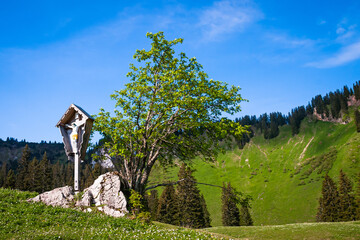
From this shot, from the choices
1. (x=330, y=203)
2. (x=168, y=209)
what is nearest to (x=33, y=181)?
(x=168, y=209)

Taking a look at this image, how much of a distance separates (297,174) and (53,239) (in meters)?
202

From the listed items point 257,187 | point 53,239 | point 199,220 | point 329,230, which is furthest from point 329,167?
point 53,239

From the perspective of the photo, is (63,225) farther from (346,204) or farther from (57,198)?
(346,204)

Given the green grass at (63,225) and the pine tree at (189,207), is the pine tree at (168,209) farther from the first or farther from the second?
the green grass at (63,225)

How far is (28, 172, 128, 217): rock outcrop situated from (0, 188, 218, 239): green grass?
4.15 ft

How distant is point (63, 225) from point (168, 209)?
2798 inches

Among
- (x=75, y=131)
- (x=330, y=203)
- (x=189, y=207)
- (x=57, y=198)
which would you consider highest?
(x=75, y=131)

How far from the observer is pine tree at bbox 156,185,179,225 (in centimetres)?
8050

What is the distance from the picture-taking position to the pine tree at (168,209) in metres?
80.5

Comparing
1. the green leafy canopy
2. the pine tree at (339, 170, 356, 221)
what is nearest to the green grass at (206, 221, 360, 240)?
the green leafy canopy

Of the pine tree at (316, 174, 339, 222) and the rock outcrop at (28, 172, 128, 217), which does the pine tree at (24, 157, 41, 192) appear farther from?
the pine tree at (316, 174, 339, 222)

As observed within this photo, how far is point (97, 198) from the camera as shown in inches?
768

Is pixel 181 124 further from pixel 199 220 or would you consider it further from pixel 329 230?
pixel 199 220

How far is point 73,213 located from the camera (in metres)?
16.5
